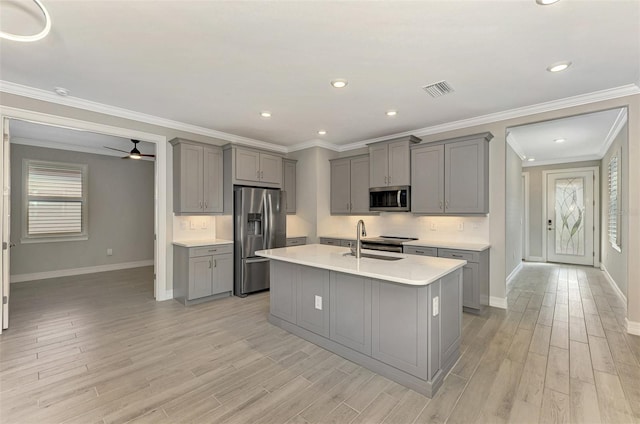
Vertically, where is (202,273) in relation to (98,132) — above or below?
below

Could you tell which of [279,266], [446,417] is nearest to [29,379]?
[279,266]

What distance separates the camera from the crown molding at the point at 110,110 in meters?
3.16

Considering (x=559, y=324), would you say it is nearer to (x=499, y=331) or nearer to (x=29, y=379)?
(x=499, y=331)

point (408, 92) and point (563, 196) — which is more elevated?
point (408, 92)

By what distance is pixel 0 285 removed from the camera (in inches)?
125

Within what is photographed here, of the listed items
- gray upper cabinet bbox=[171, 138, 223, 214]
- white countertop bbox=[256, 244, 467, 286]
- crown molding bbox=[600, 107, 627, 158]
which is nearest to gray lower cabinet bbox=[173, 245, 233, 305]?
gray upper cabinet bbox=[171, 138, 223, 214]

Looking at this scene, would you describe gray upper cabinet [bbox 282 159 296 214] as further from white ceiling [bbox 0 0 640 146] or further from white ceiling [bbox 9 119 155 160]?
white ceiling [bbox 9 119 155 160]

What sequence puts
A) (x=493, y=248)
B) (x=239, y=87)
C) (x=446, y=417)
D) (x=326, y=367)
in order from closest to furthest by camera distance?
1. (x=446, y=417)
2. (x=326, y=367)
3. (x=239, y=87)
4. (x=493, y=248)

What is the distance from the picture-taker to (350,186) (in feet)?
18.0

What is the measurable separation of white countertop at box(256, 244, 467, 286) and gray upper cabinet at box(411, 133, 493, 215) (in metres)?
1.77

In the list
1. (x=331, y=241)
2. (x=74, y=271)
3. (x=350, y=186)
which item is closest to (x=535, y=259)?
(x=350, y=186)

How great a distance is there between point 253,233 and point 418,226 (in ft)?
9.06

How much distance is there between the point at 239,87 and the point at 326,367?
2913 mm

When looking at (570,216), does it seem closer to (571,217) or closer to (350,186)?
(571,217)
